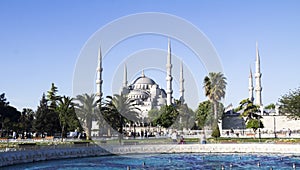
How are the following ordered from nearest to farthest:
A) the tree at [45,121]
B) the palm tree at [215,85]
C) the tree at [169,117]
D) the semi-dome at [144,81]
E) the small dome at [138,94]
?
the tree at [45,121] < the palm tree at [215,85] < the tree at [169,117] < the small dome at [138,94] < the semi-dome at [144,81]

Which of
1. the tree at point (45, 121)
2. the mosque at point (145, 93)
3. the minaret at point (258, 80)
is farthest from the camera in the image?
the mosque at point (145, 93)

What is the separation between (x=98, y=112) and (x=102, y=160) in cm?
1624

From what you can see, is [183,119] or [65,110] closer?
[65,110]

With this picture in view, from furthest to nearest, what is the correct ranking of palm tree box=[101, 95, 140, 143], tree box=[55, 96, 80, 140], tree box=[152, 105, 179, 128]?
tree box=[152, 105, 179, 128] < tree box=[55, 96, 80, 140] < palm tree box=[101, 95, 140, 143]

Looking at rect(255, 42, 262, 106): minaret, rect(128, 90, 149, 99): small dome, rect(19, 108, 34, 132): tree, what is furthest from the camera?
rect(128, 90, 149, 99): small dome

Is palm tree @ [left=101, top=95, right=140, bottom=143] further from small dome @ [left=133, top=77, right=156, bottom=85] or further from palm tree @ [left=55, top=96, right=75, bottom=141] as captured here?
small dome @ [left=133, top=77, right=156, bottom=85]

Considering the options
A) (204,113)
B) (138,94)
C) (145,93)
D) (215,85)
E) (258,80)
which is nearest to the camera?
(215,85)

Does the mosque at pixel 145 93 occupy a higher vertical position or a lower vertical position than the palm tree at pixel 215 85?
higher

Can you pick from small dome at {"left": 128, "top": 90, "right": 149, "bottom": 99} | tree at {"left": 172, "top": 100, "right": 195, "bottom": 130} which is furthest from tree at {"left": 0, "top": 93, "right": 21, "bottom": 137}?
small dome at {"left": 128, "top": 90, "right": 149, "bottom": 99}

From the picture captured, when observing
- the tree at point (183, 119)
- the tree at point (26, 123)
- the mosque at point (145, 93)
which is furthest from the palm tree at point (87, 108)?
the mosque at point (145, 93)

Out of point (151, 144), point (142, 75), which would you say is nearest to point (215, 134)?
point (151, 144)

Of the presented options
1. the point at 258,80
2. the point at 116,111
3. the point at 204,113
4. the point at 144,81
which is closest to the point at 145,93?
the point at 144,81

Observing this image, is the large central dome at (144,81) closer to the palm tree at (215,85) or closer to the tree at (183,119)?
the tree at (183,119)

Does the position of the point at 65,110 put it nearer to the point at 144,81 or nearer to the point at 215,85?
the point at 215,85
